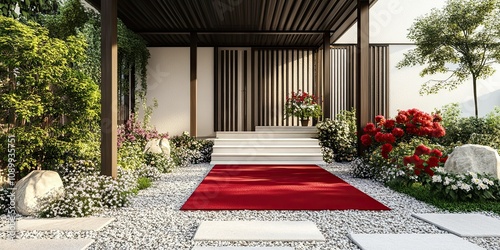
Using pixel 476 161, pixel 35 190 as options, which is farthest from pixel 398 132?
pixel 35 190

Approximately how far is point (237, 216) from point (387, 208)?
1.58m

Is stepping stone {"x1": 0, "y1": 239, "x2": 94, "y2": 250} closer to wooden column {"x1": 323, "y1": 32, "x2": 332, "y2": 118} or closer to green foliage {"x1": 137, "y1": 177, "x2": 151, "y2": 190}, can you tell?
green foliage {"x1": 137, "y1": 177, "x2": 151, "y2": 190}

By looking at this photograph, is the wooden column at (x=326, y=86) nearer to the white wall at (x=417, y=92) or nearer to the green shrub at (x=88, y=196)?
the white wall at (x=417, y=92)

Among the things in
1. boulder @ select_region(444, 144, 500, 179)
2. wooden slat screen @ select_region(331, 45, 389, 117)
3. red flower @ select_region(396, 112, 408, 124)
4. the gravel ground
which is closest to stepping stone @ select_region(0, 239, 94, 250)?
the gravel ground

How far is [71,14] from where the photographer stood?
6270mm

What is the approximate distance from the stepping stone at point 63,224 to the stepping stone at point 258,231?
0.93m

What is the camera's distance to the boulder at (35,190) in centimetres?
377

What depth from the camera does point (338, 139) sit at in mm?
8914

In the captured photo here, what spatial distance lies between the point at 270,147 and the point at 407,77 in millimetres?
5526

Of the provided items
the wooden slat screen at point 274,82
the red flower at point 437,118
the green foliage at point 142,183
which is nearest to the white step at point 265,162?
the red flower at point 437,118

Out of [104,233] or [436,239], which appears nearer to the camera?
[436,239]

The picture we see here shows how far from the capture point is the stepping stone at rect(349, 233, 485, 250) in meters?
2.66

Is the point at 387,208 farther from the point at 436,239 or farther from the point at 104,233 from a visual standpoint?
the point at 104,233

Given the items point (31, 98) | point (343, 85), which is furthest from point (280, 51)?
point (31, 98)
